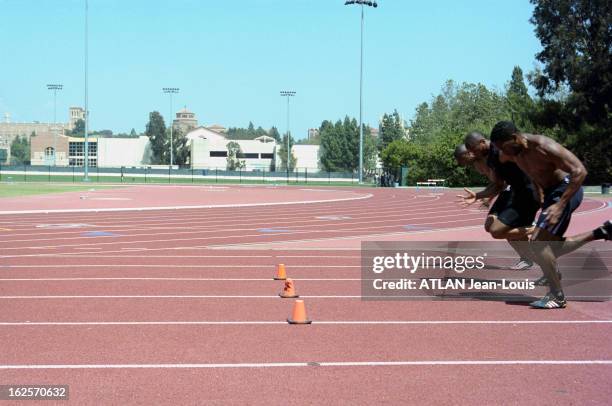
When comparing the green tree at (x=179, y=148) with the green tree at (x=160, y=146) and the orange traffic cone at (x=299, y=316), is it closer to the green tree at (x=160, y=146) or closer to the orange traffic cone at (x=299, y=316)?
the green tree at (x=160, y=146)

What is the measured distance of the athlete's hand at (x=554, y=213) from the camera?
7.63m

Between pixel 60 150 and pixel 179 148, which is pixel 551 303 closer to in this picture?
pixel 179 148

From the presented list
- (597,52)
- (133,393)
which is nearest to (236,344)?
(133,393)

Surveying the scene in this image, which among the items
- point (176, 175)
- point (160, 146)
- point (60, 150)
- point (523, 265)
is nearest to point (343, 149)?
point (160, 146)

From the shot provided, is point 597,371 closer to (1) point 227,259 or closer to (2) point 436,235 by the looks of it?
(1) point 227,259

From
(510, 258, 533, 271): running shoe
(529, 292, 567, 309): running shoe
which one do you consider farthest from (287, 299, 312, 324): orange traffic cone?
(510, 258, 533, 271): running shoe

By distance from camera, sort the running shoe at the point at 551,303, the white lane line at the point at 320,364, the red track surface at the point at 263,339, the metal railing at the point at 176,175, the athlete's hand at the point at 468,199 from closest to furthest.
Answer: the red track surface at the point at 263,339
the white lane line at the point at 320,364
the running shoe at the point at 551,303
the athlete's hand at the point at 468,199
the metal railing at the point at 176,175

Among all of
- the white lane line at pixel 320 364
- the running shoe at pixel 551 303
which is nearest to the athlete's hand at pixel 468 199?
the running shoe at pixel 551 303

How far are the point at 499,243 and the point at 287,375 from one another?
11076 mm

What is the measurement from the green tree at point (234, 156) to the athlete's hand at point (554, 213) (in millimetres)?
113620

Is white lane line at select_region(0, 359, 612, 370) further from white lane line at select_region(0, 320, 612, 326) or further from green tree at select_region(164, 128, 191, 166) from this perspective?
green tree at select_region(164, 128, 191, 166)

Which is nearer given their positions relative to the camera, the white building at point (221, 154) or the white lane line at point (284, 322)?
the white lane line at point (284, 322)

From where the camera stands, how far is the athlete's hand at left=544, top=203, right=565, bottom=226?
7633 mm

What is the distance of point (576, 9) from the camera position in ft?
178
